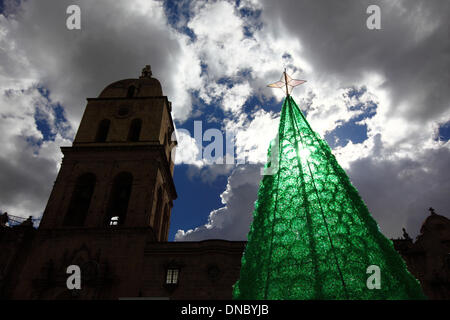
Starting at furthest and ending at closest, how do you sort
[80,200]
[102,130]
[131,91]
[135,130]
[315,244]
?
[131,91] → [102,130] → [135,130] → [80,200] → [315,244]

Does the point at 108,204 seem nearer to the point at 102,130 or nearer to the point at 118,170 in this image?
the point at 118,170

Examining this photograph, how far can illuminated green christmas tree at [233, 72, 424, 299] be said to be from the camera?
17.6 ft

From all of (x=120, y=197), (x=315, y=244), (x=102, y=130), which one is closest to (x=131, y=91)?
(x=102, y=130)

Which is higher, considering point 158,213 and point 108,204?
point 158,213

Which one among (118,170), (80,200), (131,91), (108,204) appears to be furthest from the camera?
(131,91)

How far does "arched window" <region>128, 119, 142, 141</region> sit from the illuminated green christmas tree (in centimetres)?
2028

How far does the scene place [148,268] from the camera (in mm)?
17719

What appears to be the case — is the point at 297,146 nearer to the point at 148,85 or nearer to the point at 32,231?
the point at 32,231

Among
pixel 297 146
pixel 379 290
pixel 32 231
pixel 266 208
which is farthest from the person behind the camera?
pixel 32 231

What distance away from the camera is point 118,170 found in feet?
74.3

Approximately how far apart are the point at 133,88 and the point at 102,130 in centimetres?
607
